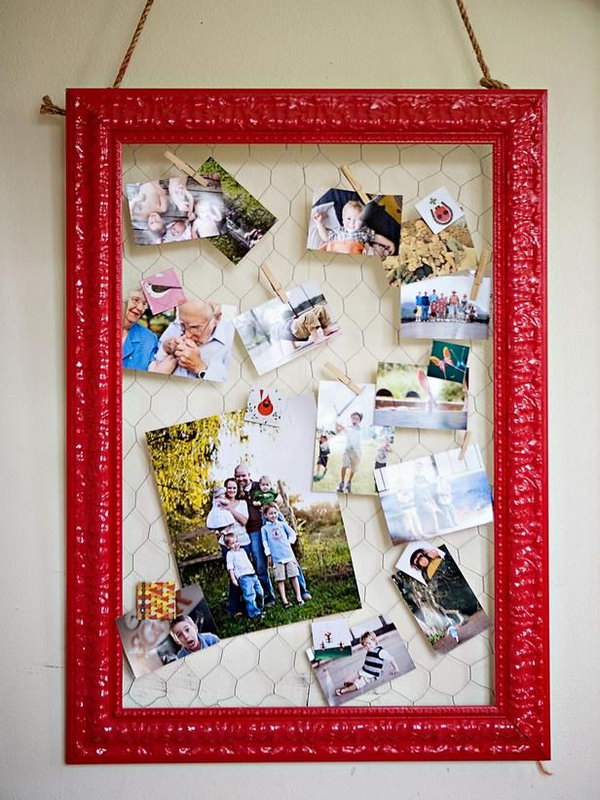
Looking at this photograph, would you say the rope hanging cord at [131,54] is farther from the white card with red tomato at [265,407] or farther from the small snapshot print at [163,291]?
the white card with red tomato at [265,407]

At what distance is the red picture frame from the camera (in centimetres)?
125

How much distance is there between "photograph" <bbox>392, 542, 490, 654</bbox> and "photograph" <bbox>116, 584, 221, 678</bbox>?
309 mm

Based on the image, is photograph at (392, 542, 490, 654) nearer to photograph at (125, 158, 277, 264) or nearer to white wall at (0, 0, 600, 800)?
white wall at (0, 0, 600, 800)

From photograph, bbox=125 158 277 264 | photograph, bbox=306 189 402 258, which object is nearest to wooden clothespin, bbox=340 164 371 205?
photograph, bbox=306 189 402 258

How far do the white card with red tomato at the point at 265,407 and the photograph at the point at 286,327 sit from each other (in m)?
0.04

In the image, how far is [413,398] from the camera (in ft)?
4.19

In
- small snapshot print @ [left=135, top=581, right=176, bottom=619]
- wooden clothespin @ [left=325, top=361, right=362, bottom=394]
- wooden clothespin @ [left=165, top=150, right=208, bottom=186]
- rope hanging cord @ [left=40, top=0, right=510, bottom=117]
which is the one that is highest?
rope hanging cord @ [left=40, top=0, right=510, bottom=117]

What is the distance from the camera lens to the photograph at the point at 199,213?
4.18ft

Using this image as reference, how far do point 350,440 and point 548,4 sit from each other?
30.7 inches

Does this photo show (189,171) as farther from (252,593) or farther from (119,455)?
(252,593)

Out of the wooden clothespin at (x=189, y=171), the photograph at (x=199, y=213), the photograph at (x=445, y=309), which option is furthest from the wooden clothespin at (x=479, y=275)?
the wooden clothespin at (x=189, y=171)

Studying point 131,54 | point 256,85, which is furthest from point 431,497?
point 131,54

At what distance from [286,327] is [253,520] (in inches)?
12.2

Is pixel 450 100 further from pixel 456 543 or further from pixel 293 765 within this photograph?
pixel 293 765
